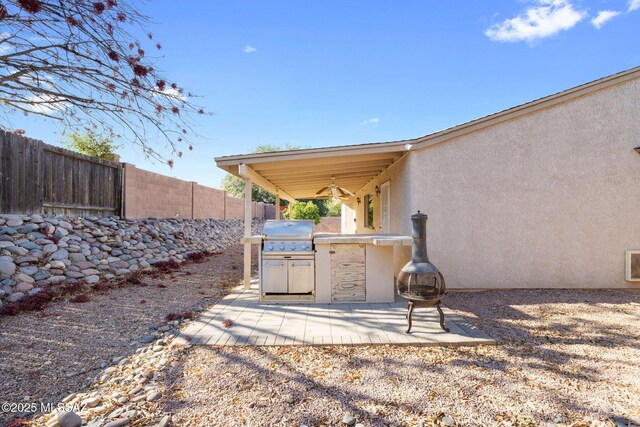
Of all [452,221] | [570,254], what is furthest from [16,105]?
[570,254]

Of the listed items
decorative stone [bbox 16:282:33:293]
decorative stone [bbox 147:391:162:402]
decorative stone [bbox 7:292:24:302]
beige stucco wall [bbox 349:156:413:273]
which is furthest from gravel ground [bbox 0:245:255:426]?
beige stucco wall [bbox 349:156:413:273]

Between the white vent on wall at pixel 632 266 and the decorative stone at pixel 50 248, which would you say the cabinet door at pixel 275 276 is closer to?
the decorative stone at pixel 50 248

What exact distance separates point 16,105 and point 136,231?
5549 mm

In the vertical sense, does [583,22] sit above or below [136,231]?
above

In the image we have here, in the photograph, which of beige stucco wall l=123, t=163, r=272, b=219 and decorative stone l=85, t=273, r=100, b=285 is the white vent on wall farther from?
beige stucco wall l=123, t=163, r=272, b=219

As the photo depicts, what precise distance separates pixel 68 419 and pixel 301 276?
3.41 m

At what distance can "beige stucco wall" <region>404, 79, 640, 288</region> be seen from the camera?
6.02m

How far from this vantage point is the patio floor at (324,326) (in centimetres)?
359

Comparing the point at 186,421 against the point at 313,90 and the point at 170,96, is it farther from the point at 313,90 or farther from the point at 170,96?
the point at 313,90

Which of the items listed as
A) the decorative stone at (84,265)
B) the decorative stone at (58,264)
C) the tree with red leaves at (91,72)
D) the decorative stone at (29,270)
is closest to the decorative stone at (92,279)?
the decorative stone at (84,265)

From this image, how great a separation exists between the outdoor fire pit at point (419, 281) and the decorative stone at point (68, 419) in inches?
126

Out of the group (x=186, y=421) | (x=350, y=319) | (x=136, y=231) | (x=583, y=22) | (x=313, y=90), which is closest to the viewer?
(x=186, y=421)

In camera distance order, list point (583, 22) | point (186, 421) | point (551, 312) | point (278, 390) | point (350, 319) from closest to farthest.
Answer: point (186, 421)
point (278, 390)
point (350, 319)
point (551, 312)
point (583, 22)

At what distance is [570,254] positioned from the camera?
609cm
